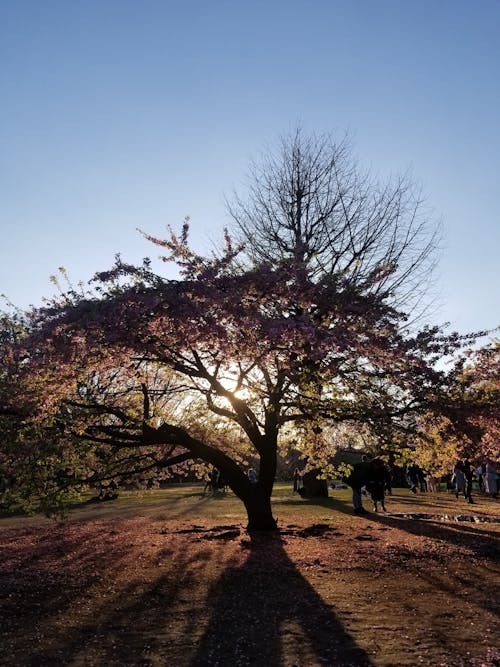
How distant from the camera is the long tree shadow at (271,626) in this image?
21.0 ft

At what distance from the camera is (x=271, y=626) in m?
7.70

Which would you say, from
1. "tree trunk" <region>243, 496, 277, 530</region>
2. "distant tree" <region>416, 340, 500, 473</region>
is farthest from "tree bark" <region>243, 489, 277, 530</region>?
"distant tree" <region>416, 340, 500, 473</region>

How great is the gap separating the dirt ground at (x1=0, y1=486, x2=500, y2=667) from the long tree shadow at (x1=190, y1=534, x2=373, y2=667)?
23 mm

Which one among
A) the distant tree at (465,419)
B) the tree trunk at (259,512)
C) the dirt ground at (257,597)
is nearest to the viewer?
the dirt ground at (257,597)

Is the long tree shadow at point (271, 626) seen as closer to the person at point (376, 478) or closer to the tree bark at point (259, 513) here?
the tree bark at point (259, 513)

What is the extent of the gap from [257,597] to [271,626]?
5.67 feet

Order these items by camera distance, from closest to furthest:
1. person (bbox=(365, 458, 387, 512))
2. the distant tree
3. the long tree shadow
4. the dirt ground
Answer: the long tree shadow < the dirt ground < the distant tree < person (bbox=(365, 458, 387, 512))

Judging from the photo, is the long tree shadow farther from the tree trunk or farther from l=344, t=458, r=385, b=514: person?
l=344, t=458, r=385, b=514: person

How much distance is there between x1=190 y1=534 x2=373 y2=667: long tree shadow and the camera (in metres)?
6.39

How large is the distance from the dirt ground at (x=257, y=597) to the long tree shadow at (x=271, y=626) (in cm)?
2

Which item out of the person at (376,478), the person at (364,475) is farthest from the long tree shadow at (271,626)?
the person at (376,478)

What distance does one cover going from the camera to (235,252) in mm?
12383

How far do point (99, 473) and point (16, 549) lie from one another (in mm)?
3219

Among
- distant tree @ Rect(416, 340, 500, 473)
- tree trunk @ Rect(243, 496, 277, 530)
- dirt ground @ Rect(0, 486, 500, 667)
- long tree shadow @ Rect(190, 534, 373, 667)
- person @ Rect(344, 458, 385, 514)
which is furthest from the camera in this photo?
person @ Rect(344, 458, 385, 514)
